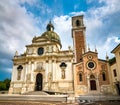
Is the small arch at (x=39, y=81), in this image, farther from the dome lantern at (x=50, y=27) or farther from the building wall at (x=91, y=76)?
the dome lantern at (x=50, y=27)

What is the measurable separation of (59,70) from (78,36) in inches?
393

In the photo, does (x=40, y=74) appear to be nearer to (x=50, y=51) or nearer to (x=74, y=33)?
(x=50, y=51)

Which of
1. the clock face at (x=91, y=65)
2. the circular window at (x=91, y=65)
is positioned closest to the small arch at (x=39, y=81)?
the circular window at (x=91, y=65)

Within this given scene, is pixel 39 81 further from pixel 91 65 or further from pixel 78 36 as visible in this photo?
pixel 78 36

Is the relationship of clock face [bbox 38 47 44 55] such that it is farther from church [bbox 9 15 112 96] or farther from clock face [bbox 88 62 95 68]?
clock face [bbox 88 62 95 68]

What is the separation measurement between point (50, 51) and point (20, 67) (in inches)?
305

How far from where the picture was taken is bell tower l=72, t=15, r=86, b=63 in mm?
29247

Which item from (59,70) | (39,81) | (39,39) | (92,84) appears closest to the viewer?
(92,84)

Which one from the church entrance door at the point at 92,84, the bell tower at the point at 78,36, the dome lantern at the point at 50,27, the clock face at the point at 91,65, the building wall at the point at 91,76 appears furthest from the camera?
the dome lantern at the point at 50,27

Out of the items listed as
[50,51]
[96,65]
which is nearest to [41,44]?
[50,51]

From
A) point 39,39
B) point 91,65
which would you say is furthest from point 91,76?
point 39,39

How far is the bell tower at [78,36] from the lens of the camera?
29.2 metres

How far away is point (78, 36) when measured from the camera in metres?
31.1

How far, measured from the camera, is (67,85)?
2512 centimetres
